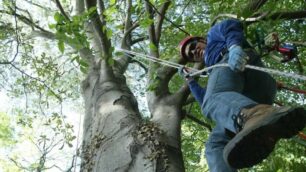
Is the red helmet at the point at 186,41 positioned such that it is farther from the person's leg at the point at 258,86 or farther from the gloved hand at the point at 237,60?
the gloved hand at the point at 237,60

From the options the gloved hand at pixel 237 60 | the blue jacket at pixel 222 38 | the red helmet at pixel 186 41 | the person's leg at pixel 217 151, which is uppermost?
the red helmet at pixel 186 41

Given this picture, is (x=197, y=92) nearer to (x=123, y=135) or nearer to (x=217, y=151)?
(x=217, y=151)

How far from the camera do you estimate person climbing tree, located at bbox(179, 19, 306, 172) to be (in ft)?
6.61

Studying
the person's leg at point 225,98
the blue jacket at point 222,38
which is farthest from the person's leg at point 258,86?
the blue jacket at point 222,38

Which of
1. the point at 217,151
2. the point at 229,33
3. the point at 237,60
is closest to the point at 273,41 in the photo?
the point at 229,33

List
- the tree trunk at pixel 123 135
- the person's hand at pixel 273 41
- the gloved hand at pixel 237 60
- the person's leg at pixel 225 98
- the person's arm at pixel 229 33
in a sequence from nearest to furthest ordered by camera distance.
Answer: the person's leg at pixel 225 98 < the gloved hand at pixel 237 60 < the person's arm at pixel 229 33 < the person's hand at pixel 273 41 < the tree trunk at pixel 123 135

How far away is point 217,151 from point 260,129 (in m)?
0.95

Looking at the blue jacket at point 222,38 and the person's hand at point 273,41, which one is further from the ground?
the blue jacket at point 222,38

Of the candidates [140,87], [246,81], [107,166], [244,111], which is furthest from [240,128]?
[140,87]

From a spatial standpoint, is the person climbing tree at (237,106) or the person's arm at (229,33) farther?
the person's arm at (229,33)

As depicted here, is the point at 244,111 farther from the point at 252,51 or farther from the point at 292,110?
the point at 252,51

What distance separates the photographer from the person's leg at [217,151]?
2831mm

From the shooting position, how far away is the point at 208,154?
2953 millimetres

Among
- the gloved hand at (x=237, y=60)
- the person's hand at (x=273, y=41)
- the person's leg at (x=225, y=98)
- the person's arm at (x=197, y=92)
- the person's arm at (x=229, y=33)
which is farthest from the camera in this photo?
the person's arm at (x=197, y=92)
